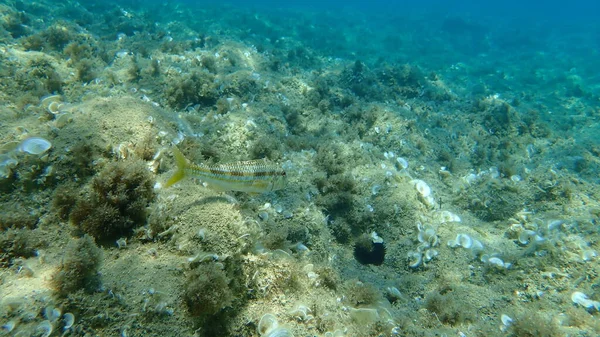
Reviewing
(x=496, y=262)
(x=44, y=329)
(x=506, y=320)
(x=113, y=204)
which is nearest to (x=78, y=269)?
(x=44, y=329)

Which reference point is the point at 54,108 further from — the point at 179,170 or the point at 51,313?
the point at 51,313

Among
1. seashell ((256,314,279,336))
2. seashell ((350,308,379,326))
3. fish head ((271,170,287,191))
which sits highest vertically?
fish head ((271,170,287,191))

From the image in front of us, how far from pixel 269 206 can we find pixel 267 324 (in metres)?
2.17

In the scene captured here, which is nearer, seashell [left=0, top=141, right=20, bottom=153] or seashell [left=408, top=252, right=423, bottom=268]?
seashell [left=0, top=141, right=20, bottom=153]

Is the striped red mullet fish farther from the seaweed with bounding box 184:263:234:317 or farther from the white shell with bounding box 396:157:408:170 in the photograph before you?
the white shell with bounding box 396:157:408:170

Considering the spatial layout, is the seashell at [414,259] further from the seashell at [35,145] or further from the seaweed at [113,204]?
the seashell at [35,145]

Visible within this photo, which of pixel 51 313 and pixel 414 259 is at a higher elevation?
pixel 51 313

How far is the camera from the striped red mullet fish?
314 centimetres

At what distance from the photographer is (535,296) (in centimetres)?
461

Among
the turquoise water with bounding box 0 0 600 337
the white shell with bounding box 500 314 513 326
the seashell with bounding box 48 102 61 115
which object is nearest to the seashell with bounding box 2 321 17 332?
the turquoise water with bounding box 0 0 600 337

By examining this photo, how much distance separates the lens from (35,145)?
3.59m

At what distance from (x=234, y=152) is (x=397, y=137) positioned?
5166 millimetres

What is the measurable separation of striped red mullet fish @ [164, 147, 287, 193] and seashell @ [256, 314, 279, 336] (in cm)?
140

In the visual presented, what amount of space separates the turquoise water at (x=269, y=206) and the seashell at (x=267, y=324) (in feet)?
0.23
